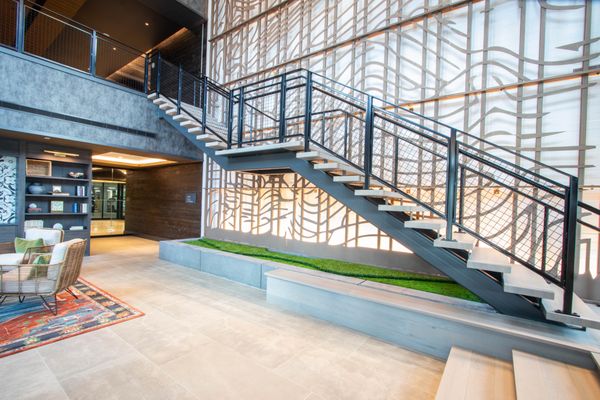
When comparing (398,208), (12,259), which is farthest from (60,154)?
(398,208)

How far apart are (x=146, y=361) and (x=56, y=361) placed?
0.81 m

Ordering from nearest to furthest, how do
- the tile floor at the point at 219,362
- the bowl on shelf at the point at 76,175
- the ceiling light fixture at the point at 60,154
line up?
the tile floor at the point at 219,362 < the ceiling light fixture at the point at 60,154 < the bowl on shelf at the point at 76,175

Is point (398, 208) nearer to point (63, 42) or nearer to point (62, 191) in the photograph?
point (62, 191)

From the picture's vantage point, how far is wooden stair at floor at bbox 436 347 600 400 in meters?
1.98

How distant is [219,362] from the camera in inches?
106

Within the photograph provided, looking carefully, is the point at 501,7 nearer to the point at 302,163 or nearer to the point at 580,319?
the point at 302,163

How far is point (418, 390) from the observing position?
239cm

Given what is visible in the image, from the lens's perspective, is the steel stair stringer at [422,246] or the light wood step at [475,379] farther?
the steel stair stringer at [422,246]

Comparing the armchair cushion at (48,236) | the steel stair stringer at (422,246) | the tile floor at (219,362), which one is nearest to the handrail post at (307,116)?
the steel stair stringer at (422,246)

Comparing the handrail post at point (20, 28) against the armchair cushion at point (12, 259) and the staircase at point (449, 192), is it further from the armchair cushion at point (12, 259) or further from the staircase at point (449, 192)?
the armchair cushion at point (12, 259)

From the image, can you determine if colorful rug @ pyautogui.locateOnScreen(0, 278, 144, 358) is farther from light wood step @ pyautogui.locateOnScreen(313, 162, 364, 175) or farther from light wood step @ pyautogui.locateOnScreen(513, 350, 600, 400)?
light wood step @ pyautogui.locateOnScreen(513, 350, 600, 400)

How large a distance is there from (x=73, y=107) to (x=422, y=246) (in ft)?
23.0

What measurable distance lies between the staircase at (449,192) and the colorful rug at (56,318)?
2.83 metres

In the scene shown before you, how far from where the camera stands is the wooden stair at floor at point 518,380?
1984 mm
